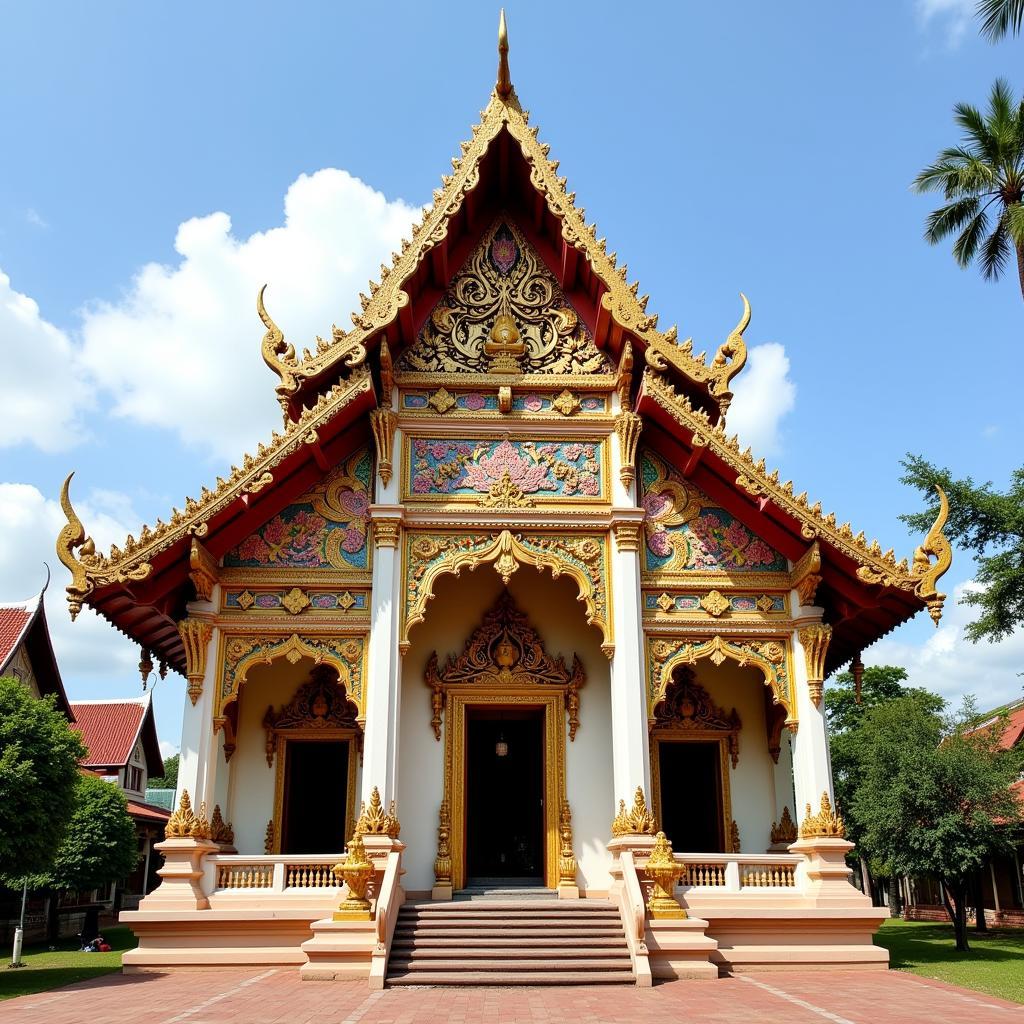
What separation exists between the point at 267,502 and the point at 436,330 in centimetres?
276

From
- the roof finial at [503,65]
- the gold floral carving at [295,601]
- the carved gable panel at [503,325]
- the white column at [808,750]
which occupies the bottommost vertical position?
the white column at [808,750]

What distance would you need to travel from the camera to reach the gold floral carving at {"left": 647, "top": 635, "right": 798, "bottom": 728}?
32.6 feet

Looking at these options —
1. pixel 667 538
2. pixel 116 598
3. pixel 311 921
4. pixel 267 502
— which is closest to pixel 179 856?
pixel 311 921

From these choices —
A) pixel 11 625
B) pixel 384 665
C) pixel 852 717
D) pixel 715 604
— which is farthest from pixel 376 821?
pixel 852 717

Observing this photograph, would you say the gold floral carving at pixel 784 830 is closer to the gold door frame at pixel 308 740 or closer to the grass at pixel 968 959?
the grass at pixel 968 959

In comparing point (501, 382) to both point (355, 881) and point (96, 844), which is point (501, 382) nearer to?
point (355, 881)

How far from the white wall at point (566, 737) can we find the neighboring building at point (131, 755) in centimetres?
1783

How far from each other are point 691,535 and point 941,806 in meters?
7.57

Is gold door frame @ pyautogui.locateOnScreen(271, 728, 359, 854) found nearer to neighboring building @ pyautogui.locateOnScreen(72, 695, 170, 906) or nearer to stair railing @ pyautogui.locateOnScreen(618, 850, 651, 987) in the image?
stair railing @ pyautogui.locateOnScreen(618, 850, 651, 987)

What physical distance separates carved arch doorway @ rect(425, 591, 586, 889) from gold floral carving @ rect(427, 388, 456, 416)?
2.24 metres

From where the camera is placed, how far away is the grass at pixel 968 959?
8.70 meters

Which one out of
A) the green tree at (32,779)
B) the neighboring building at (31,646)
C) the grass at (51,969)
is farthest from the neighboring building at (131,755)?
the green tree at (32,779)

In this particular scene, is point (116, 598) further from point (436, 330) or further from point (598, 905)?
point (598, 905)

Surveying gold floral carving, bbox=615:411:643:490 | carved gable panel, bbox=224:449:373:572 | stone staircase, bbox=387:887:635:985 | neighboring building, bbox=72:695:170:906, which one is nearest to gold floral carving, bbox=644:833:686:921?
stone staircase, bbox=387:887:635:985
